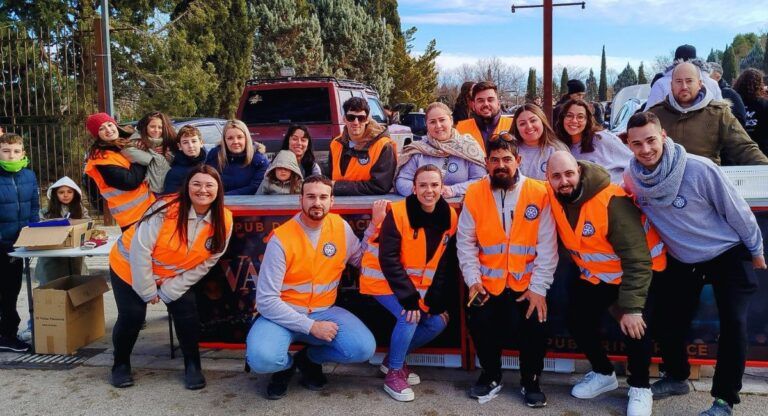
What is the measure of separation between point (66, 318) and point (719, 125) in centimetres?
507

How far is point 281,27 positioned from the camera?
23.6 meters

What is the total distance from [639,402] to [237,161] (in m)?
3.39

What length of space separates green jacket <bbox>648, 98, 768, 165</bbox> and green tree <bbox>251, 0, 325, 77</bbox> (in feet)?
65.6

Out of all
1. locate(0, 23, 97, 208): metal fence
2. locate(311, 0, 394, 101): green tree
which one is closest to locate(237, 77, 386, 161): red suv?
locate(0, 23, 97, 208): metal fence

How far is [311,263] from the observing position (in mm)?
4160

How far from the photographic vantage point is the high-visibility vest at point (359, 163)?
493 centimetres

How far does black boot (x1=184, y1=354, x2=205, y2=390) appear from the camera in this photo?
4355mm

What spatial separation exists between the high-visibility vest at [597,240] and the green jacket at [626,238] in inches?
1.3

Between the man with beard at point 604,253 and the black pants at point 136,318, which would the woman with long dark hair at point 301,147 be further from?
the man with beard at point 604,253

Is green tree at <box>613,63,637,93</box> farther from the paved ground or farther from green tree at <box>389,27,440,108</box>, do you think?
the paved ground

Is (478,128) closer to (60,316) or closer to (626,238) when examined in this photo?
(626,238)

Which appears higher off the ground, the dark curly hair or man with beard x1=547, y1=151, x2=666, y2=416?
the dark curly hair

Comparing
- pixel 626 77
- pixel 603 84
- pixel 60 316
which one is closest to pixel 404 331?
pixel 60 316

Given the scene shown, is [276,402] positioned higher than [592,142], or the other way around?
[592,142]
